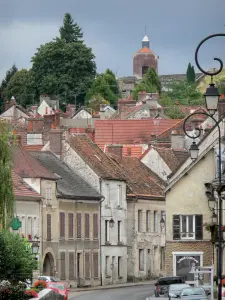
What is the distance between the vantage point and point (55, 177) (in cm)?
9375

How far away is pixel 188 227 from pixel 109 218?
18.5m

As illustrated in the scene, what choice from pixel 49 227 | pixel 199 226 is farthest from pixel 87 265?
pixel 199 226

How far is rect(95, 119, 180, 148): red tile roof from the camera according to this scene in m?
136

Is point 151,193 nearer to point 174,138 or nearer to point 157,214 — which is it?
point 157,214

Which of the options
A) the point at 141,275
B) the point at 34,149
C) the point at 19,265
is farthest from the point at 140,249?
the point at 19,265

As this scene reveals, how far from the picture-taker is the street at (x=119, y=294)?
78.9 meters

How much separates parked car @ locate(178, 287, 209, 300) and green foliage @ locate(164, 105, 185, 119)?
106 metres

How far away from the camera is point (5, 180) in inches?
2611

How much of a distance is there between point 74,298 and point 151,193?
2755cm

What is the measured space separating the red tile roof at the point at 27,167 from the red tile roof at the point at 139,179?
33.8ft

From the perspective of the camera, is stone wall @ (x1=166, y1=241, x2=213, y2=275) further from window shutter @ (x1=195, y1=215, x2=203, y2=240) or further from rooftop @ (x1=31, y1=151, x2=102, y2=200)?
rooftop @ (x1=31, y1=151, x2=102, y2=200)

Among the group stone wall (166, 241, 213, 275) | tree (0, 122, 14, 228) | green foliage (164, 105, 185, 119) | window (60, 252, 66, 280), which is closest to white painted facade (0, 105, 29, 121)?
green foliage (164, 105, 185, 119)

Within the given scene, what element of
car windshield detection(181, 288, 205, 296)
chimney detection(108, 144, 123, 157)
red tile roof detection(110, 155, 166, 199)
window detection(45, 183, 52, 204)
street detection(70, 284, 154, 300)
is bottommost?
street detection(70, 284, 154, 300)

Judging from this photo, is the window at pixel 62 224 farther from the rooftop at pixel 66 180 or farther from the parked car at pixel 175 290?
the parked car at pixel 175 290
